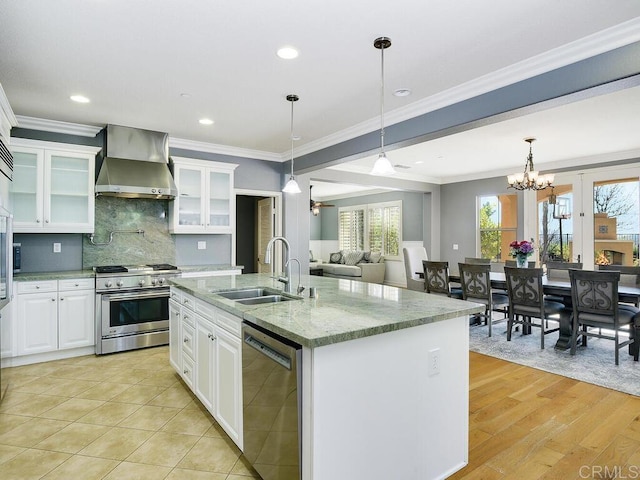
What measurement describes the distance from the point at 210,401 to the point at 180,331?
83cm

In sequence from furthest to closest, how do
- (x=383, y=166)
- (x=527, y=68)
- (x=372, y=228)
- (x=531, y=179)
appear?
(x=372, y=228)
(x=531, y=179)
(x=527, y=68)
(x=383, y=166)

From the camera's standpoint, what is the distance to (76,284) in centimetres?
409

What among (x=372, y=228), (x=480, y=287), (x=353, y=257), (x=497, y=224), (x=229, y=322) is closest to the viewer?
(x=229, y=322)

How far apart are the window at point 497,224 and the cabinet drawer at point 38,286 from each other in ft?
24.2

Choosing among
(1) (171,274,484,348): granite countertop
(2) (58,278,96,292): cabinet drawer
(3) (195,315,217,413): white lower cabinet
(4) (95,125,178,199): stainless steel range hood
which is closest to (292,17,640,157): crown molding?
(1) (171,274,484,348): granite countertop

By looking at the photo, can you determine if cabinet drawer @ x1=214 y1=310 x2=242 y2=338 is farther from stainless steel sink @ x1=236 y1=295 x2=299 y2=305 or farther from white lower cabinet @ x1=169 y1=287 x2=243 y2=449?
stainless steel sink @ x1=236 y1=295 x2=299 y2=305

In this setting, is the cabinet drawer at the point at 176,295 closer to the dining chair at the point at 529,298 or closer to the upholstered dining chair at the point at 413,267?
the dining chair at the point at 529,298

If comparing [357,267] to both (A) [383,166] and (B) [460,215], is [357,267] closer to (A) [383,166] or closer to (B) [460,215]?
(B) [460,215]

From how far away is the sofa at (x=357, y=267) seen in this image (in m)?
9.41

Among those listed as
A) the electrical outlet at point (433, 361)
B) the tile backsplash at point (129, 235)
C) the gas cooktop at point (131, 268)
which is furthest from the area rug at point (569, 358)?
the tile backsplash at point (129, 235)

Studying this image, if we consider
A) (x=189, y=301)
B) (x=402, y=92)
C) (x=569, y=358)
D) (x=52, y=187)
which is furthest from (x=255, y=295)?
(x=569, y=358)

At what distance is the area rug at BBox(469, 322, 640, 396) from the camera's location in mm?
3424

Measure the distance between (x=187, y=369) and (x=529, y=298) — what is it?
372 centimetres

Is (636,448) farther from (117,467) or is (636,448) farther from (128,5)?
(128,5)
